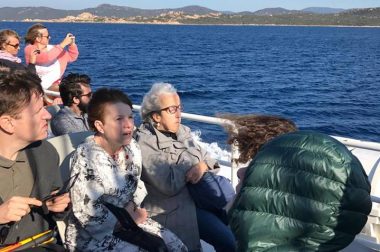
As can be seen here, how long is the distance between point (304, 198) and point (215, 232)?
1.61 meters

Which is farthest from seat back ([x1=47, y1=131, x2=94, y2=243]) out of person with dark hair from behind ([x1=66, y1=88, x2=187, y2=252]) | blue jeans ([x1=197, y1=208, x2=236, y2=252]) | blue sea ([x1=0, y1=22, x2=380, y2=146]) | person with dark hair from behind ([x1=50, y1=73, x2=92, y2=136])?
blue sea ([x1=0, y1=22, x2=380, y2=146])

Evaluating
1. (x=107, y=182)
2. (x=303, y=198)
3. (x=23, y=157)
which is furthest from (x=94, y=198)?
(x=303, y=198)

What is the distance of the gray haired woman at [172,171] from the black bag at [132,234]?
380 mm

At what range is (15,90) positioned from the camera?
2.23 m

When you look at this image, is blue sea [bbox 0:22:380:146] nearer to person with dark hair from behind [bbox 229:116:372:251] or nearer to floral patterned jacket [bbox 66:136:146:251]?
floral patterned jacket [bbox 66:136:146:251]

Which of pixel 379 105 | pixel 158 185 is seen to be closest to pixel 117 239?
pixel 158 185

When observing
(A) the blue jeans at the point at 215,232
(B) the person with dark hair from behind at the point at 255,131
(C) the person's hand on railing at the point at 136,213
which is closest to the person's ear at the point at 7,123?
(C) the person's hand on railing at the point at 136,213

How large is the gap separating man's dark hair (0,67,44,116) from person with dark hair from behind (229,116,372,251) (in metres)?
1.14

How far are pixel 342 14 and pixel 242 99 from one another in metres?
167

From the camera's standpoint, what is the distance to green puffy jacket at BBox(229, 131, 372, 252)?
1535 mm

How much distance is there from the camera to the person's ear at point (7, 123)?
86.7 inches

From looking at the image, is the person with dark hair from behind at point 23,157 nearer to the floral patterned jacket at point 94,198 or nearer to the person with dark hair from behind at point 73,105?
→ the floral patterned jacket at point 94,198

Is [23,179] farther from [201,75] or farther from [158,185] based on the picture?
[201,75]

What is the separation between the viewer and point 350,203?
5.06 ft
